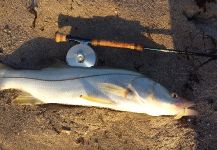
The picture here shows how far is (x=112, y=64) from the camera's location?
5547 mm

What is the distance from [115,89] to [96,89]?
0.67 feet

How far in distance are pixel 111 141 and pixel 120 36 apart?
118 centimetres

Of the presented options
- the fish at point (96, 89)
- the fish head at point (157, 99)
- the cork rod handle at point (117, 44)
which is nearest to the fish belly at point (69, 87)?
the fish at point (96, 89)

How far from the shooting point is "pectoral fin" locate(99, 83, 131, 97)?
5.16m

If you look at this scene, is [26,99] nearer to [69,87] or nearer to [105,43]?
[69,87]

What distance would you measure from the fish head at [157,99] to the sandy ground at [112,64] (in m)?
0.29

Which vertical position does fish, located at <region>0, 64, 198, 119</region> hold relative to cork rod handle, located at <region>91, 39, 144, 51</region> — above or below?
below

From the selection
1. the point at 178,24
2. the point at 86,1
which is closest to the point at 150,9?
the point at 178,24

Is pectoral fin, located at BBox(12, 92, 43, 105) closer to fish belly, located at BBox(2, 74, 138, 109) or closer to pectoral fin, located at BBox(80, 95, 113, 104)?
fish belly, located at BBox(2, 74, 138, 109)

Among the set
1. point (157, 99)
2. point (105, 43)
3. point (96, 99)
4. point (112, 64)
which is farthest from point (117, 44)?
point (157, 99)

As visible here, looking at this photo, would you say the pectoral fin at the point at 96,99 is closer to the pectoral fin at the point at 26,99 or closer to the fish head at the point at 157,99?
the fish head at the point at 157,99

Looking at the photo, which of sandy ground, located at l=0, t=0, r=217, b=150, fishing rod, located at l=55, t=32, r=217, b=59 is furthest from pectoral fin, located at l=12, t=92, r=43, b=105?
fishing rod, located at l=55, t=32, r=217, b=59

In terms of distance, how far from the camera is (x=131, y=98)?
5.15m

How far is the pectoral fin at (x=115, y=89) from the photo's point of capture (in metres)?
5.16
